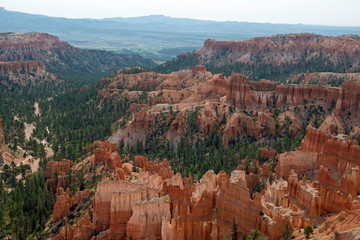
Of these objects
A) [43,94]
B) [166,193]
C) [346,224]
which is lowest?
[43,94]

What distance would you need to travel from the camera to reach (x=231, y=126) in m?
91.1

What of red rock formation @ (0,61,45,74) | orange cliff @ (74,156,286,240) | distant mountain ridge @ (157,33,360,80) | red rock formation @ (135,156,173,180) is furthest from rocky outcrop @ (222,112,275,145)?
red rock formation @ (0,61,45,74)

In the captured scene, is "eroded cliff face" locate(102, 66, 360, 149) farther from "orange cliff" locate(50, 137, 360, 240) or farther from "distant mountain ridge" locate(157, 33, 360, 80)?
"distant mountain ridge" locate(157, 33, 360, 80)

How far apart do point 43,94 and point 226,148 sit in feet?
333

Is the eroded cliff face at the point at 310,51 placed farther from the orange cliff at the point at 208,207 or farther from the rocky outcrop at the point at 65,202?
the rocky outcrop at the point at 65,202

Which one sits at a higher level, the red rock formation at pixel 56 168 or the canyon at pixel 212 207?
the canyon at pixel 212 207

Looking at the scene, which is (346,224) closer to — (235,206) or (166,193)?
(235,206)

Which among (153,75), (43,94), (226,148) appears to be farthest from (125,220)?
(43,94)

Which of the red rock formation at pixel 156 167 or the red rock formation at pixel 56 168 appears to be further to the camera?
the red rock formation at pixel 56 168

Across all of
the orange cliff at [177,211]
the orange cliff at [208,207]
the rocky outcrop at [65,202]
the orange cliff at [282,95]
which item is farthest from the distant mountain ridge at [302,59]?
the orange cliff at [177,211]

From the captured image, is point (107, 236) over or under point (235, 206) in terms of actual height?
under

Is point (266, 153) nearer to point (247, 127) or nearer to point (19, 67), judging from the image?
point (247, 127)

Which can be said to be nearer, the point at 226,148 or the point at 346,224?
the point at 346,224

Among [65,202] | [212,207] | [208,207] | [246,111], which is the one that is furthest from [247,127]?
[208,207]
